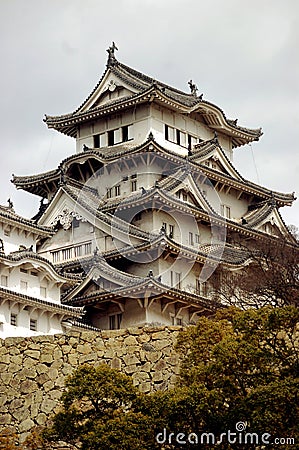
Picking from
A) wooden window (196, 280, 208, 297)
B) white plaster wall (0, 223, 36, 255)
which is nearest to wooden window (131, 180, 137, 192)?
wooden window (196, 280, 208, 297)

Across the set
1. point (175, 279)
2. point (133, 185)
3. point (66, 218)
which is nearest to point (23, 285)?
point (66, 218)

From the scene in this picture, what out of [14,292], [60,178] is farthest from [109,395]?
[60,178]

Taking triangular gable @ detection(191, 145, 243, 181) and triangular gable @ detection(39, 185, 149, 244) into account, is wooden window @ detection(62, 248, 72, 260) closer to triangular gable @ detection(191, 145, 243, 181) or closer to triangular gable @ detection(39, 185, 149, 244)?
triangular gable @ detection(39, 185, 149, 244)

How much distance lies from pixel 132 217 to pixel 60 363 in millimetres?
19545

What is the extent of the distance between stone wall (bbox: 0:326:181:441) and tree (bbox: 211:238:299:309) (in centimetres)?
937

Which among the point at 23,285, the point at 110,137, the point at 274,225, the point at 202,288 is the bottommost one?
the point at 23,285

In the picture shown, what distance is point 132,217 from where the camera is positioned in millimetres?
44250

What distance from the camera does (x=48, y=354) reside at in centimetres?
2523

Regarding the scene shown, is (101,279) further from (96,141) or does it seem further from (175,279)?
(96,141)

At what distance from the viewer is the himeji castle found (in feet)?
129

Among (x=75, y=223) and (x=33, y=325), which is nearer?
(x=33, y=325)

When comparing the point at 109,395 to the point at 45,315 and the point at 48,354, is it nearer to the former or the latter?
the point at 48,354

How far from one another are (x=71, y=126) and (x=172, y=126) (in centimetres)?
486

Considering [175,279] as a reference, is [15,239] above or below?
above
